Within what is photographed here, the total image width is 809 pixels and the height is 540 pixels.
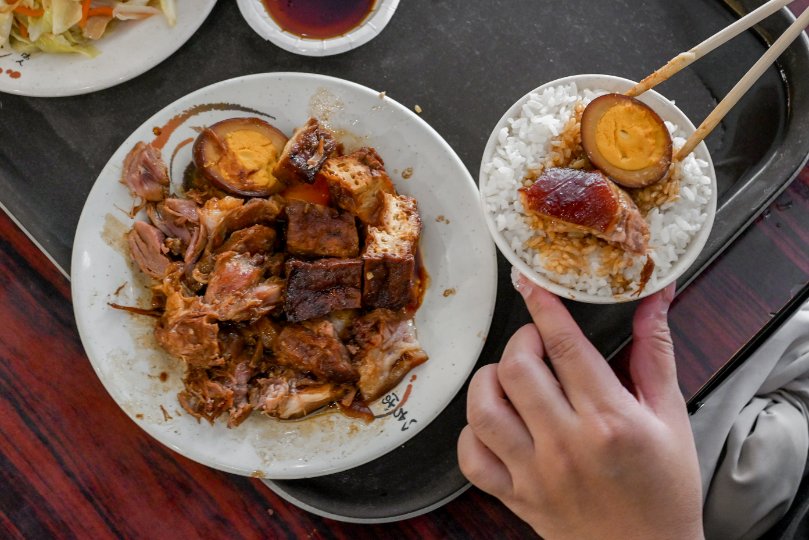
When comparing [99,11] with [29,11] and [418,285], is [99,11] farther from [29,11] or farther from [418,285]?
[418,285]

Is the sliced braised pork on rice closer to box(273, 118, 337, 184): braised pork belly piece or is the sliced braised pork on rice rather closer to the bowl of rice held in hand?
box(273, 118, 337, 184): braised pork belly piece

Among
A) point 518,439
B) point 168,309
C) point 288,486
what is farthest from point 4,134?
point 518,439

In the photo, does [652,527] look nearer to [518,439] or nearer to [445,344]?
[518,439]

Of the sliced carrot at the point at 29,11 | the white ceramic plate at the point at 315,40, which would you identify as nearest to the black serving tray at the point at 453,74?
the white ceramic plate at the point at 315,40

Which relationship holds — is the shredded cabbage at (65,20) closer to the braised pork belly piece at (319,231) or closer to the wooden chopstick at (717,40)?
the braised pork belly piece at (319,231)

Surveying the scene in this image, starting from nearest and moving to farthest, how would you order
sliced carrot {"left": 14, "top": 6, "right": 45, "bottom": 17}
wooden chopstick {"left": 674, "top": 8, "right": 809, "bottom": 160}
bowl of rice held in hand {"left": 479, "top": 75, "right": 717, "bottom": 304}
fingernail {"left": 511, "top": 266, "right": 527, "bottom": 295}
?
1. wooden chopstick {"left": 674, "top": 8, "right": 809, "bottom": 160}
2. bowl of rice held in hand {"left": 479, "top": 75, "right": 717, "bottom": 304}
3. fingernail {"left": 511, "top": 266, "right": 527, "bottom": 295}
4. sliced carrot {"left": 14, "top": 6, "right": 45, "bottom": 17}

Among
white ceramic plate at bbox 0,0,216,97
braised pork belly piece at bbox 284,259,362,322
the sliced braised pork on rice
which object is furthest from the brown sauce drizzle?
white ceramic plate at bbox 0,0,216,97

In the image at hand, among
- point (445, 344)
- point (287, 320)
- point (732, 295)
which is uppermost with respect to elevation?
point (732, 295)
